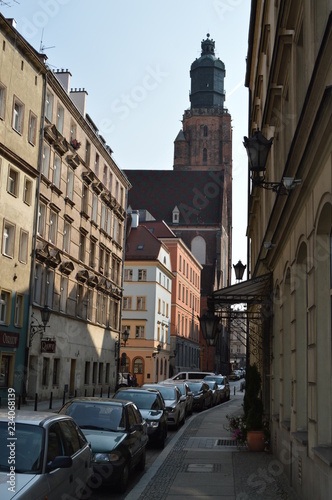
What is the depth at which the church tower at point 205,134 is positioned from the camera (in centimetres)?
11125

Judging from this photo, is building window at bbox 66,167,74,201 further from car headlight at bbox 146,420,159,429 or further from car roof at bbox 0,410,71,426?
car roof at bbox 0,410,71,426

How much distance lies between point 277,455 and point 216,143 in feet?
327

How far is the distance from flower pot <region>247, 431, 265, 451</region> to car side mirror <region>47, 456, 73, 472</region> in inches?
371

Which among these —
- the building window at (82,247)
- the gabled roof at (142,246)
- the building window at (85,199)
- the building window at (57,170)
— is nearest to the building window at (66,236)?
the building window at (57,170)

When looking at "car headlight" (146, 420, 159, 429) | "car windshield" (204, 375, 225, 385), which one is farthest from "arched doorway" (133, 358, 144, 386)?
"car headlight" (146, 420, 159, 429)

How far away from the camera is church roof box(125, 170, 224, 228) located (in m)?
96.1

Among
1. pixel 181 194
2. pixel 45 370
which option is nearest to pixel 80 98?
pixel 45 370

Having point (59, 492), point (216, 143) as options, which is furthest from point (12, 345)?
point (216, 143)

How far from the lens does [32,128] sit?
99.9 feet

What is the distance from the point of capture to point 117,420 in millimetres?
12297

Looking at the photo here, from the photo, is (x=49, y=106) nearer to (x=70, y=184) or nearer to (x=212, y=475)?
(x=70, y=184)

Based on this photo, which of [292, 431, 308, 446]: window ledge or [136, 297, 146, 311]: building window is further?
[136, 297, 146, 311]: building window

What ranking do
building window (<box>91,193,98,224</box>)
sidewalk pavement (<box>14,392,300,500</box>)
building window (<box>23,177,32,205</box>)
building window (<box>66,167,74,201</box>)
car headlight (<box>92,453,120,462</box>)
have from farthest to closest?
building window (<box>91,193,98,224</box>)
building window (<box>66,167,74,201</box>)
building window (<box>23,177,32,205</box>)
car headlight (<box>92,453,120,462</box>)
sidewalk pavement (<box>14,392,300,500</box>)

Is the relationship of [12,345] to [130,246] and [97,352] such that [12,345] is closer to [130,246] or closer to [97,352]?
[97,352]
